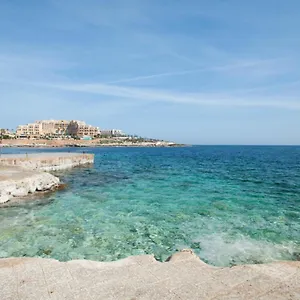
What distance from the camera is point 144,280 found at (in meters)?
8.02

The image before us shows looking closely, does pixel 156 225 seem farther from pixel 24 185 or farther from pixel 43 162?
pixel 43 162

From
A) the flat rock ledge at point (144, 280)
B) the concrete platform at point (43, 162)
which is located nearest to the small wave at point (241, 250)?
the flat rock ledge at point (144, 280)

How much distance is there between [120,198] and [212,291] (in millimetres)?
17685

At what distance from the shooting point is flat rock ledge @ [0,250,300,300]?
7.26m

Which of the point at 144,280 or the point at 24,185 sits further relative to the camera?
the point at 24,185

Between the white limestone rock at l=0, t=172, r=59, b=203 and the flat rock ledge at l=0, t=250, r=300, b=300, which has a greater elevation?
the flat rock ledge at l=0, t=250, r=300, b=300

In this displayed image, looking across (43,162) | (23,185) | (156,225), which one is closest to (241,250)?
(156,225)

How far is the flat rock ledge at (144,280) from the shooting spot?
7258 mm

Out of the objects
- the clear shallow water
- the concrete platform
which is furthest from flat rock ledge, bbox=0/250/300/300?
the concrete platform

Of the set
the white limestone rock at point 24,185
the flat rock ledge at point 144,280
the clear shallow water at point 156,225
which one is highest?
the flat rock ledge at point 144,280

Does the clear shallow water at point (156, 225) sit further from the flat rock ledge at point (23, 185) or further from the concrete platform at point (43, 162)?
the concrete platform at point (43, 162)

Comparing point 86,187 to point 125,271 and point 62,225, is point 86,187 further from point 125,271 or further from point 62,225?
point 125,271

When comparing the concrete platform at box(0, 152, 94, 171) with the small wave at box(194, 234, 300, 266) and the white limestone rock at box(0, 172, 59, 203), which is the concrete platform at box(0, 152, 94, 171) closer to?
the white limestone rock at box(0, 172, 59, 203)

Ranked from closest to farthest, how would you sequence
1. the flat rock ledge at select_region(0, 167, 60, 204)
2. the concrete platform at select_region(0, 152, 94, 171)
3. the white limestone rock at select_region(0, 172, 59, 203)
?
the white limestone rock at select_region(0, 172, 59, 203), the flat rock ledge at select_region(0, 167, 60, 204), the concrete platform at select_region(0, 152, 94, 171)
